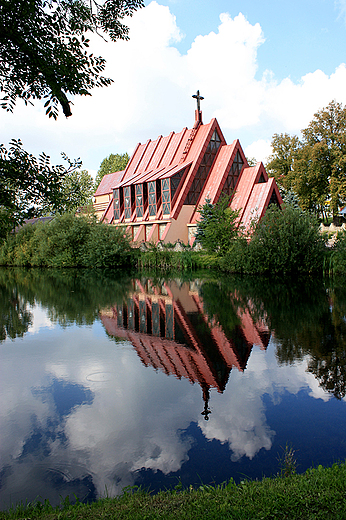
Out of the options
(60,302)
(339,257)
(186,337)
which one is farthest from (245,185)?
(186,337)

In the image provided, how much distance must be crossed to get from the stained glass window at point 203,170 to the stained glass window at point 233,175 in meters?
2.15

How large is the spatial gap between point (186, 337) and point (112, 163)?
228 ft

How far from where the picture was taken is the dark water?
4.30 m

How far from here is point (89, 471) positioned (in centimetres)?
427

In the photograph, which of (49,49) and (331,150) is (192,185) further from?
(49,49)

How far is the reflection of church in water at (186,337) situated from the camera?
732cm

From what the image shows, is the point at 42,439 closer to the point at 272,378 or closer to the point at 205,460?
the point at 205,460

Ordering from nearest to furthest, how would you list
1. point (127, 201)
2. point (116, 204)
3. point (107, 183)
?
point (127, 201)
point (116, 204)
point (107, 183)

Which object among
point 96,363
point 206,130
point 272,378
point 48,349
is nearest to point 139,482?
point 272,378

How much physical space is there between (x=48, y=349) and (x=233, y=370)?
4.25 metres

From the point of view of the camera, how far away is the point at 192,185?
3850 cm

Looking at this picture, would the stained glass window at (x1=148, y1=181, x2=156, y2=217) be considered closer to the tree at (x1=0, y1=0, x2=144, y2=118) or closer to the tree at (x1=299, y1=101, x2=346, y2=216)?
the tree at (x1=299, y1=101, x2=346, y2=216)

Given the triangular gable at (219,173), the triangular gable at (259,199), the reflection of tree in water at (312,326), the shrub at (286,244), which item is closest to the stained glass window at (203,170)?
the triangular gable at (219,173)

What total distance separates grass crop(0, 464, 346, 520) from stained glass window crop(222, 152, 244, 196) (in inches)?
1390
